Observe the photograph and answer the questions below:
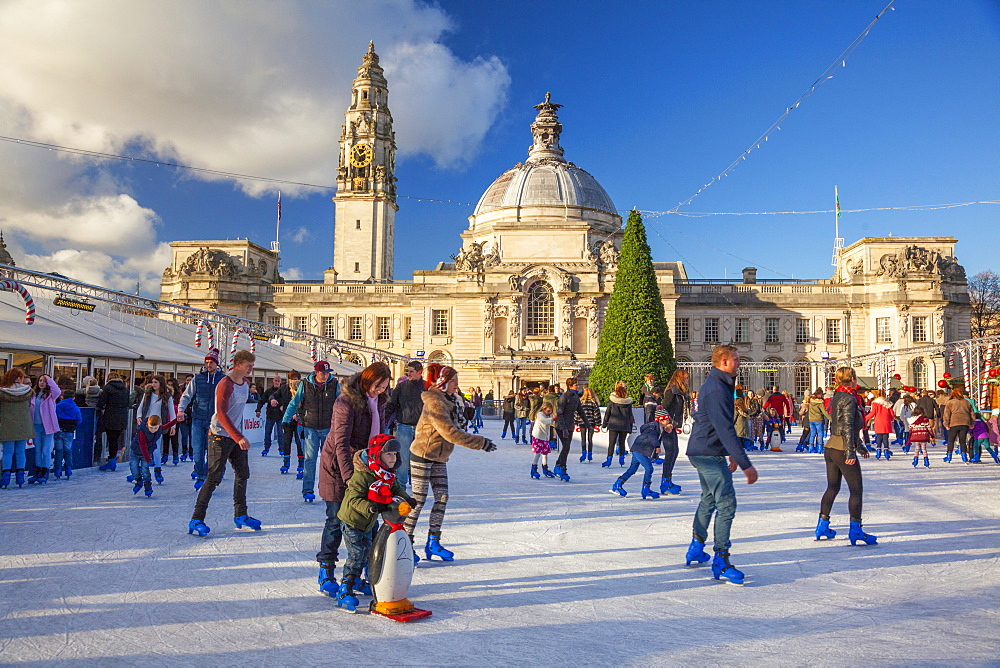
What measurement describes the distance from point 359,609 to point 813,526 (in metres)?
5.92

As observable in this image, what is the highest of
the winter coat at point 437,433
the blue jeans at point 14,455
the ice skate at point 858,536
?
the winter coat at point 437,433

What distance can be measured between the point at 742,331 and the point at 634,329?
84.2 ft

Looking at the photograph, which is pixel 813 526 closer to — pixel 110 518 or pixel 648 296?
pixel 110 518

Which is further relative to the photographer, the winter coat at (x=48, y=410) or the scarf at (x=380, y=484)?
the winter coat at (x=48, y=410)

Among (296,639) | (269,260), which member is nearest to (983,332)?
(269,260)

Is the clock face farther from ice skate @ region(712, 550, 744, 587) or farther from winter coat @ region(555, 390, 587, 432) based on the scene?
ice skate @ region(712, 550, 744, 587)

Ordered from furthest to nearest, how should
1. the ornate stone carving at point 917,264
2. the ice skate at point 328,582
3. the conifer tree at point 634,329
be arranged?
the ornate stone carving at point 917,264 → the conifer tree at point 634,329 → the ice skate at point 328,582

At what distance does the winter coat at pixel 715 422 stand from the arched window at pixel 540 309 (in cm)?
4029

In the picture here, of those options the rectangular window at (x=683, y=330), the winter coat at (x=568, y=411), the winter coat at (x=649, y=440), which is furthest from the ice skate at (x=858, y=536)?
the rectangular window at (x=683, y=330)

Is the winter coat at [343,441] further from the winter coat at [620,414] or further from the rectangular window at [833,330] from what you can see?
the rectangular window at [833,330]

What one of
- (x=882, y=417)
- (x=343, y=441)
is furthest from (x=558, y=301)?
(x=343, y=441)

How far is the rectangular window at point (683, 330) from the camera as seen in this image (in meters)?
51.1

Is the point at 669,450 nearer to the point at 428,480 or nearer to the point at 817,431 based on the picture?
the point at 428,480

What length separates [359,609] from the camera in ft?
17.4
